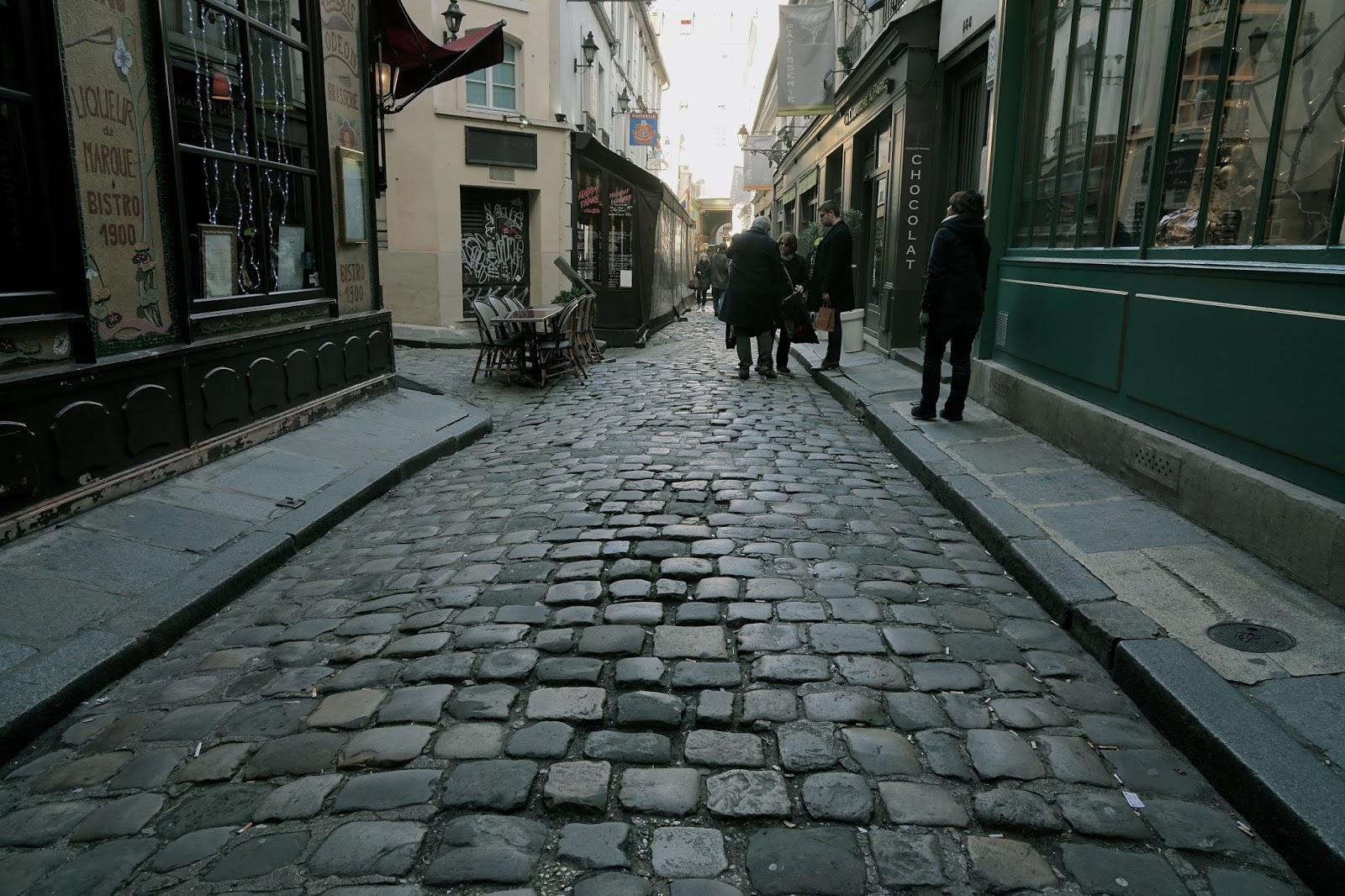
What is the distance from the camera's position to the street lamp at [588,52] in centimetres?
2080

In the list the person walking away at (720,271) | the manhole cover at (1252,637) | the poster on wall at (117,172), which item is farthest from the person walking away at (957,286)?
the person walking away at (720,271)

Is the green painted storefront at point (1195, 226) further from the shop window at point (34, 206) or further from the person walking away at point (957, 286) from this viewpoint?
the shop window at point (34, 206)

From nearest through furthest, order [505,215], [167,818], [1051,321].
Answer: [167,818], [1051,321], [505,215]

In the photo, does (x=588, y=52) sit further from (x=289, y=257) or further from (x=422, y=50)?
(x=289, y=257)

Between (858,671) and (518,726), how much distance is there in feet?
3.97

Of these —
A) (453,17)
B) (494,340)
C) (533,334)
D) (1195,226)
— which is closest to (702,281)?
(453,17)

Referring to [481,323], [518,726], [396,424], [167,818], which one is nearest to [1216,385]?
[518,726]

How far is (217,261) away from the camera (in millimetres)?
6598

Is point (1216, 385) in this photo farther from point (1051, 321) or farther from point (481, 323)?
point (481, 323)

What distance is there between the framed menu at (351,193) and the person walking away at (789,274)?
17.4 ft

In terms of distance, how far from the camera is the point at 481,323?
1123 centimetres

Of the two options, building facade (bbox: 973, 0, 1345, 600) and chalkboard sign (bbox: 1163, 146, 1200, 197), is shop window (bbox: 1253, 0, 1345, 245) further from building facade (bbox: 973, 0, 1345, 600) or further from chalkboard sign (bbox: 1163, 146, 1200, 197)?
chalkboard sign (bbox: 1163, 146, 1200, 197)

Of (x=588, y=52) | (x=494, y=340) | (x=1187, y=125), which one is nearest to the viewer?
(x=1187, y=125)

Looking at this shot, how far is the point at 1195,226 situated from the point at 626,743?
438 centimetres
